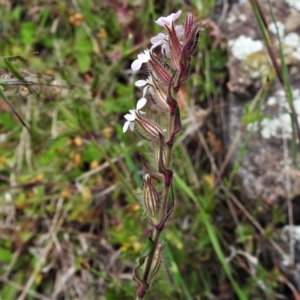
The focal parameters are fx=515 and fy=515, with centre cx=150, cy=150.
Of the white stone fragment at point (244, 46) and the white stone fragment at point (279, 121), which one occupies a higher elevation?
the white stone fragment at point (244, 46)

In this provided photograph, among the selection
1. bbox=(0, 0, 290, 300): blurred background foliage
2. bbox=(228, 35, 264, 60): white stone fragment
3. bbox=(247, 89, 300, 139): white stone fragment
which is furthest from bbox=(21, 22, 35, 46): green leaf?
bbox=(247, 89, 300, 139): white stone fragment

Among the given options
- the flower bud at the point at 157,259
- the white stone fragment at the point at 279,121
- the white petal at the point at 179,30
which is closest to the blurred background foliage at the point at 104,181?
the white stone fragment at the point at 279,121

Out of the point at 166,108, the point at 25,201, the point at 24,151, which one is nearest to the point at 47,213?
the point at 25,201

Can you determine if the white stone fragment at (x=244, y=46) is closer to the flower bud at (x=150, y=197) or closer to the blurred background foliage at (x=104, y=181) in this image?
the blurred background foliage at (x=104, y=181)

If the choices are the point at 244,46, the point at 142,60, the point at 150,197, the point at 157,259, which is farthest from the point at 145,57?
the point at 244,46

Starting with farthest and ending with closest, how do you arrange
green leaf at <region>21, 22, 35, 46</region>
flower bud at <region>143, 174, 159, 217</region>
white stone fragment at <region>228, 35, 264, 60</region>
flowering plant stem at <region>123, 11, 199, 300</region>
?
green leaf at <region>21, 22, 35, 46</region>, white stone fragment at <region>228, 35, 264, 60</region>, flower bud at <region>143, 174, 159, 217</region>, flowering plant stem at <region>123, 11, 199, 300</region>

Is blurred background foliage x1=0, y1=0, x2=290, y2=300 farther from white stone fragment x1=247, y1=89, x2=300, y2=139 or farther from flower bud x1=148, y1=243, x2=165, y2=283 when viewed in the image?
flower bud x1=148, y1=243, x2=165, y2=283

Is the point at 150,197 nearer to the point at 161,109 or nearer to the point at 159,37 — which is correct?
the point at 161,109
